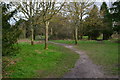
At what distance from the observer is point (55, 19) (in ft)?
41.7

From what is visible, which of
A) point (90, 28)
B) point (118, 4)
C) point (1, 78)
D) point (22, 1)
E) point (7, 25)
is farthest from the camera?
point (90, 28)

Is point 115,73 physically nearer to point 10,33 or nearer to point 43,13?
point 10,33

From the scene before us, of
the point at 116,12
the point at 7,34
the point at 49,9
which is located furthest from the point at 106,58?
the point at 116,12

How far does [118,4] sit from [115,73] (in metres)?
12.8

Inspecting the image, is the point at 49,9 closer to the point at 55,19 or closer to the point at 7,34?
the point at 55,19

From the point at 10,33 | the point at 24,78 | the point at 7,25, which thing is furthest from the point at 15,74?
the point at 7,25

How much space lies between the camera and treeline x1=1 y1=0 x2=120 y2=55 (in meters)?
4.50

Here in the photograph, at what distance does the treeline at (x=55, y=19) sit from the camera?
450 centimetres

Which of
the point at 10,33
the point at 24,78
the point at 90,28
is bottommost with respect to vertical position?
the point at 24,78

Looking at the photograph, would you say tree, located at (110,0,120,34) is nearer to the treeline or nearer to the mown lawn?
the treeline

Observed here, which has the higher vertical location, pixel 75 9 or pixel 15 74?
pixel 75 9

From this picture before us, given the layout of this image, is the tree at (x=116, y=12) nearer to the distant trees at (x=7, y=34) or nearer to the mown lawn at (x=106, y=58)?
the mown lawn at (x=106, y=58)

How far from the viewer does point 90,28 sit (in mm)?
25016

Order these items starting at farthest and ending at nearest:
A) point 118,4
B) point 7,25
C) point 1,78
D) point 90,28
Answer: point 90,28, point 118,4, point 7,25, point 1,78
